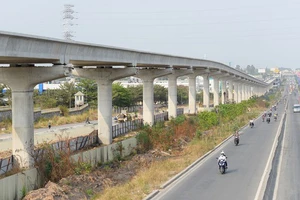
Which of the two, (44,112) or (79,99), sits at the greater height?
(79,99)

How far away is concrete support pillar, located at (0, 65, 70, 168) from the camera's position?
23.7 metres

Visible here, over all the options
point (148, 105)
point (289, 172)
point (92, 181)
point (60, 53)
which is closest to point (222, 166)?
point (289, 172)

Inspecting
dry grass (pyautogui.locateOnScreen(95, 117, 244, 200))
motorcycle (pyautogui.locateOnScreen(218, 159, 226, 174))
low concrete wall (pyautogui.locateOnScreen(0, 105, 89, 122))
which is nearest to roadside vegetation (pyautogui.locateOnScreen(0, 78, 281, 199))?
dry grass (pyautogui.locateOnScreen(95, 117, 244, 200))

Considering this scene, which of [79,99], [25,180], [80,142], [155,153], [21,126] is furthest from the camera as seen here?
[79,99]

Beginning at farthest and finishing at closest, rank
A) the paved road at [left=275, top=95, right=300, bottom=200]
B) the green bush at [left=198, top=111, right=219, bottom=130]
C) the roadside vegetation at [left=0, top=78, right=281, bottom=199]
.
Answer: the green bush at [left=198, top=111, right=219, bottom=130]
the roadside vegetation at [left=0, top=78, right=281, bottom=199]
the paved road at [left=275, top=95, right=300, bottom=200]

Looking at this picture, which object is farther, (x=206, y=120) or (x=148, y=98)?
(x=206, y=120)

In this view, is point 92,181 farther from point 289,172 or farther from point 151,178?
point 289,172

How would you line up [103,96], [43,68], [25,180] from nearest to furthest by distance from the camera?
[25,180], [43,68], [103,96]

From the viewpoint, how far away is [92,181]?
2438cm

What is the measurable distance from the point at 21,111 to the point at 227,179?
11.3 meters

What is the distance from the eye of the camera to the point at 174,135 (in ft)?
135

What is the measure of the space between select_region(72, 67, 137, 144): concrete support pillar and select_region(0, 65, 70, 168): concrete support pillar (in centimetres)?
986

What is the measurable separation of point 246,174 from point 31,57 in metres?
12.4

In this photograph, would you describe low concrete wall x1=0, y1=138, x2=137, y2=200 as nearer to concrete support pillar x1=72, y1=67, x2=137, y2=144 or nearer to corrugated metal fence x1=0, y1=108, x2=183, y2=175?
corrugated metal fence x1=0, y1=108, x2=183, y2=175
